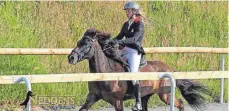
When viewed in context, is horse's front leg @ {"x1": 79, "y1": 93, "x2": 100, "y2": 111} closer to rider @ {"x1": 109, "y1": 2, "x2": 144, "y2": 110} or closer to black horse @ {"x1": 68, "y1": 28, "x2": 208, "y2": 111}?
black horse @ {"x1": 68, "y1": 28, "x2": 208, "y2": 111}

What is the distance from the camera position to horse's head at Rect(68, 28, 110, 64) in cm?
893

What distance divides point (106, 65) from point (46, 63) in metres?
4.00

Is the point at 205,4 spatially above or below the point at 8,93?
above

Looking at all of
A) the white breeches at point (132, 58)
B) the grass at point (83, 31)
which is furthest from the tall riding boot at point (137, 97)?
the grass at point (83, 31)

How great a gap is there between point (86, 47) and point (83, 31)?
5469 millimetres

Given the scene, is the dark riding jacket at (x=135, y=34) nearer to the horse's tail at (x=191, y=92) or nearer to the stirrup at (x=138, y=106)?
the stirrup at (x=138, y=106)

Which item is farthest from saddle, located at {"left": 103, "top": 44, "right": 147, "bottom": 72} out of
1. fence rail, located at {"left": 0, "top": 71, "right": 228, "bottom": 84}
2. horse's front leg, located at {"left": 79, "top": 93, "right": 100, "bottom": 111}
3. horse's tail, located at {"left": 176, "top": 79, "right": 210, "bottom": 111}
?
fence rail, located at {"left": 0, "top": 71, "right": 228, "bottom": 84}

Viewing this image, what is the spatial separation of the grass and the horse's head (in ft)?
9.72

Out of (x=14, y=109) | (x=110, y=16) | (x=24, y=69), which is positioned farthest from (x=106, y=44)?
(x=110, y=16)

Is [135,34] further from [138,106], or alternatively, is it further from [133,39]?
[138,106]

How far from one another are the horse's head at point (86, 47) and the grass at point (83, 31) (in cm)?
296

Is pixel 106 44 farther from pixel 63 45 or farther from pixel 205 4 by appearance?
pixel 205 4

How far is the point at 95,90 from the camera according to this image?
9078mm

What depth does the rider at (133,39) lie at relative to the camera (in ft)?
30.8
